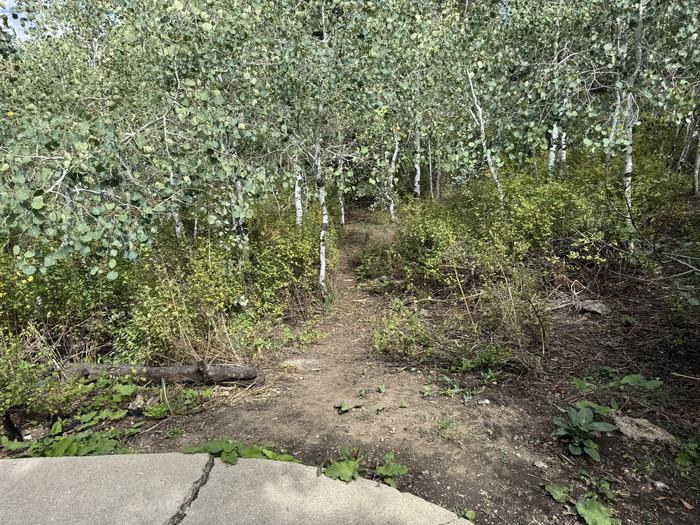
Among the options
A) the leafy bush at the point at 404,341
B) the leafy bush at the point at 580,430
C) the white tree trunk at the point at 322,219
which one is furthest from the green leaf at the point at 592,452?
the white tree trunk at the point at 322,219

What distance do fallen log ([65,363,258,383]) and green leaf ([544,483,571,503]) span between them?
2970 mm

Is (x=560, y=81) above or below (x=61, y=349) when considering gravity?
above

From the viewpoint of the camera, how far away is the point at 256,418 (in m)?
3.76

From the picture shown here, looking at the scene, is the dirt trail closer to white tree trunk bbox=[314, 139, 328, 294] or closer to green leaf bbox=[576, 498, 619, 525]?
green leaf bbox=[576, 498, 619, 525]

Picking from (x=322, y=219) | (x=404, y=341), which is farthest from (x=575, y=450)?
(x=322, y=219)

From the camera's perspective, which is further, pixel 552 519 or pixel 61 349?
pixel 61 349

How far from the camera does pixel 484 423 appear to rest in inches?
132

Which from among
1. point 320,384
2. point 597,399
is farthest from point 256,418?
point 597,399

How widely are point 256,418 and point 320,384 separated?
859mm

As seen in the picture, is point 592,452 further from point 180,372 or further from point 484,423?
point 180,372

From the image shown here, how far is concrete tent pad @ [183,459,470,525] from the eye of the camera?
223cm

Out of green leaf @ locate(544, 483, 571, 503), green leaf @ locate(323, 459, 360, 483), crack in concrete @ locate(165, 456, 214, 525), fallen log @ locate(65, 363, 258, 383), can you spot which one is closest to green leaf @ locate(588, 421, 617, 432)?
green leaf @ locate(544, 483, 571, 503)

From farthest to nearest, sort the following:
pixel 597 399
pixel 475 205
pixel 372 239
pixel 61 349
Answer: pixel 372 239, pixel 475 205, pixel 61 349, pixel 597 399

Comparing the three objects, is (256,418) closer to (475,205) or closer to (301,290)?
(301,290)
